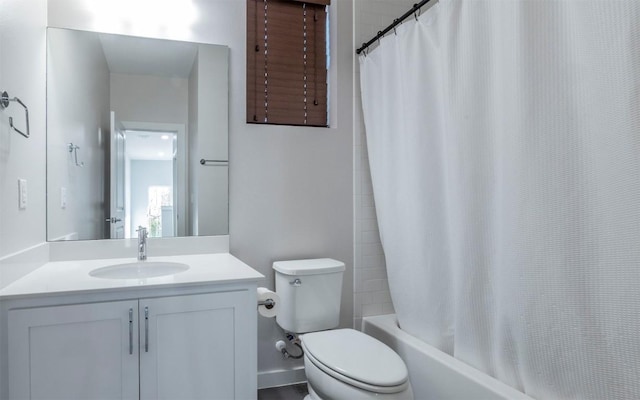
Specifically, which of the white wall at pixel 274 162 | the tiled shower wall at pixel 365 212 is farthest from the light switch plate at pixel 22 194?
the tiled shower wall at pixel 365 212

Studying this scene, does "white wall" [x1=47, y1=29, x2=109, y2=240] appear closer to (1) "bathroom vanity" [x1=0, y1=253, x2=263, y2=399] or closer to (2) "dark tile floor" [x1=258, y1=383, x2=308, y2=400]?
(1) "bathroom vanity" [x1=0, y1=253, x2=263, y2=399]

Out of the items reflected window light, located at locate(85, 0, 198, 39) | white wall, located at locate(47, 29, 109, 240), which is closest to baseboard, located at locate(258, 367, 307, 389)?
white wall, located at locate(47, 29, 109, 240)

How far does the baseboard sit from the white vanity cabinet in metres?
0.75

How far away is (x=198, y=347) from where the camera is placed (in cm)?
149

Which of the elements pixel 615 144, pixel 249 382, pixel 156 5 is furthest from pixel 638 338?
pixel 156 5

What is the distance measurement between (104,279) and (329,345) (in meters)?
0.95

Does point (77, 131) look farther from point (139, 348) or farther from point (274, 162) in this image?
point (139, 348)

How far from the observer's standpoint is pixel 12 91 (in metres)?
1.42

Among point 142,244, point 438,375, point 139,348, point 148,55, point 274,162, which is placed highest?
point 148,55

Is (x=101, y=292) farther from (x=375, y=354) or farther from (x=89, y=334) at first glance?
(x=375, y=354)

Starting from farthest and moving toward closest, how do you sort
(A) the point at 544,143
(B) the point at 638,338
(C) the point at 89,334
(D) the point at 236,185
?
(D) the point at 236,185, (C) the point at 89,334, (A) the point at 544,143, (B) the point at 638,338

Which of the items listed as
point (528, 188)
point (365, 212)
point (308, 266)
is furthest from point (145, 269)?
point (528, 188)

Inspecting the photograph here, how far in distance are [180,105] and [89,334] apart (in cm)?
123

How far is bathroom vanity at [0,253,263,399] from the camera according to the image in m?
1.30
